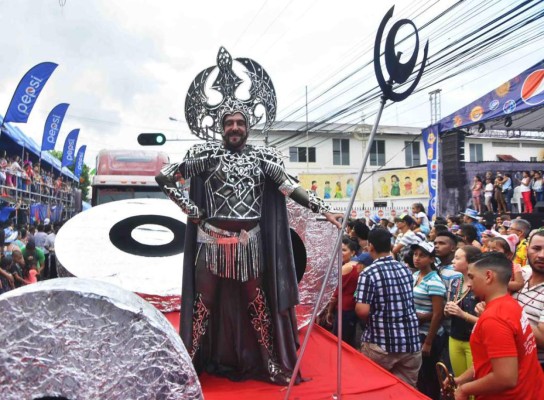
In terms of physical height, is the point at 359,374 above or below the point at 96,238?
below

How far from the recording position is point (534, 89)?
868cm

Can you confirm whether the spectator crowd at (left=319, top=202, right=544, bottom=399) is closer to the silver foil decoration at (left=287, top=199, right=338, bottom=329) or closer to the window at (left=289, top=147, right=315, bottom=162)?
the silver foil decoration at (left=287, top=199, right=338, bottom=329)

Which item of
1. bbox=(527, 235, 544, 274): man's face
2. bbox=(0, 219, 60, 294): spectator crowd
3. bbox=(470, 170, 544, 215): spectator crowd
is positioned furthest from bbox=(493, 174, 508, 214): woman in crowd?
bbox=(527, 235, 544, 274): man's face

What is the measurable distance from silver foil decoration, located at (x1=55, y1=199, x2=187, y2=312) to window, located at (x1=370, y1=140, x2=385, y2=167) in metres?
23.0

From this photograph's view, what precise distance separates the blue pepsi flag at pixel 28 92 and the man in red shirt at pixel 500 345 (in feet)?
32.3

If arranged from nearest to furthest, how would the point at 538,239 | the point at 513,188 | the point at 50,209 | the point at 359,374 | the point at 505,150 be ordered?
the point at 538,239
the point at 359,374
the point at 513,188
the point at 50,209
the point at 505,150

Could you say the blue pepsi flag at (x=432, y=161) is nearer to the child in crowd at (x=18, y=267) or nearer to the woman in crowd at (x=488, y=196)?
the woman in crowd at (x=488, y=196)

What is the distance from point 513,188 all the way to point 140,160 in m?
10.2

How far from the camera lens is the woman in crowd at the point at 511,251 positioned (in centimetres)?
309

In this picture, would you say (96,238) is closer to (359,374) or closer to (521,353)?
(359,374)

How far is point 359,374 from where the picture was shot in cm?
298

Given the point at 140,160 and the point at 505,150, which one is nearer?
the point at 140,160

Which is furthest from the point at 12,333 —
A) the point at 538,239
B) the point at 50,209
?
the point at 50,209

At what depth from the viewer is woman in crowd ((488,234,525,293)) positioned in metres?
3.09
